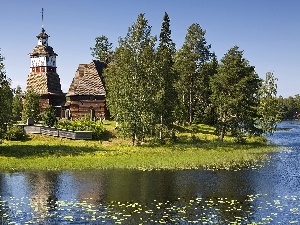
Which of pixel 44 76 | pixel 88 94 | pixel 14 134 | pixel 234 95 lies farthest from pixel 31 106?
pixel 234 95

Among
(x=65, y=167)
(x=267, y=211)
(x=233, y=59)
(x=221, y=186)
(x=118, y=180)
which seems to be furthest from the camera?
(x=233, y=59)

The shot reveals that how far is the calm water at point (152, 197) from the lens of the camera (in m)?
21.6

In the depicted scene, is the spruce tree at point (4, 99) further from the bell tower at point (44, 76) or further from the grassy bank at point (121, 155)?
the bell tower at point (44, 76)

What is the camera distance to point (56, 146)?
4978 centimetres

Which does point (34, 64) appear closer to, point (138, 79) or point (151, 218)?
point (138, 79)

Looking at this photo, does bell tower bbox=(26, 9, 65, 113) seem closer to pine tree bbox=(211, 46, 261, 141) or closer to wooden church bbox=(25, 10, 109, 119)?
wooden church bbox=(25, 10, 109, 119)

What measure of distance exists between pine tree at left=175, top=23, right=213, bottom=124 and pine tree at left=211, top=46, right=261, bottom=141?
48.2 feet

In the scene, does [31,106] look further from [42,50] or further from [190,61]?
[190,61]

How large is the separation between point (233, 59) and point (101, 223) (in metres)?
44.6

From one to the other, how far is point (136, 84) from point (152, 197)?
29733 millimetres

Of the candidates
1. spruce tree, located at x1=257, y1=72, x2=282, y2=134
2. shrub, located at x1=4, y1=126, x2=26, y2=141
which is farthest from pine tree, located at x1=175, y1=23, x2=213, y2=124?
shrub, located at x1=4, y1=126, x2=26, y2=141

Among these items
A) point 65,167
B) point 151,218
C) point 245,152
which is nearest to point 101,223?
point 151,218

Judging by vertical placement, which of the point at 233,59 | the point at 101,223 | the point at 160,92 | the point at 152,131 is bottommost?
the point at 101,223

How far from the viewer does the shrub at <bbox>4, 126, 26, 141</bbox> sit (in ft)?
173
